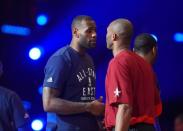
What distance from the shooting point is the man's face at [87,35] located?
2.96 m

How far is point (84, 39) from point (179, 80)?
6.68 ft

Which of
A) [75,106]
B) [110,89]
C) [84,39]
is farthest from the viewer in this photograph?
[84,39]

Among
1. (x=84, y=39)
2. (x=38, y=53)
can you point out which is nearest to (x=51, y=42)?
(x=38, y=53)

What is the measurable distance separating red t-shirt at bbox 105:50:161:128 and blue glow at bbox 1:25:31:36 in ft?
7.38

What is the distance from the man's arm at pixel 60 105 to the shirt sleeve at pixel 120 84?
0.34 meters

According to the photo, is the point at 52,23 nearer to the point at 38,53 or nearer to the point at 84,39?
the point at 38,53

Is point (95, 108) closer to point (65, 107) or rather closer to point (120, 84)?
point (65, 107)

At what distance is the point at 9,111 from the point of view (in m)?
3.30

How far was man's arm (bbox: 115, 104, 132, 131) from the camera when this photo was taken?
7.87ft

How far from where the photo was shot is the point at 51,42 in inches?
185

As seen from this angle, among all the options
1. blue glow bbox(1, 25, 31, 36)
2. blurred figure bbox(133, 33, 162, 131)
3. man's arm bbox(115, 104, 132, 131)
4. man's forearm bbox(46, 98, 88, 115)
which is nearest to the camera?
man's arm bbox(115, 104, 132, 131)

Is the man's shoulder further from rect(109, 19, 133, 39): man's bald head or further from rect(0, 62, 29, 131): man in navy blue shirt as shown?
rect(0, 62, 29, 131): man in navy blue shirt

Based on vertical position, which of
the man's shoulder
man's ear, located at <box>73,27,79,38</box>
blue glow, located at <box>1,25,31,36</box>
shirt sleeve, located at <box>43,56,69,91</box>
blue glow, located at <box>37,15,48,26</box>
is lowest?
shirt sleeve, located at <box>43,56,69,91</box>

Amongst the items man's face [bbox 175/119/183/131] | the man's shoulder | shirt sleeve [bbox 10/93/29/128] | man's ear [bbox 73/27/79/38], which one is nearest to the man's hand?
the man's shoulder
